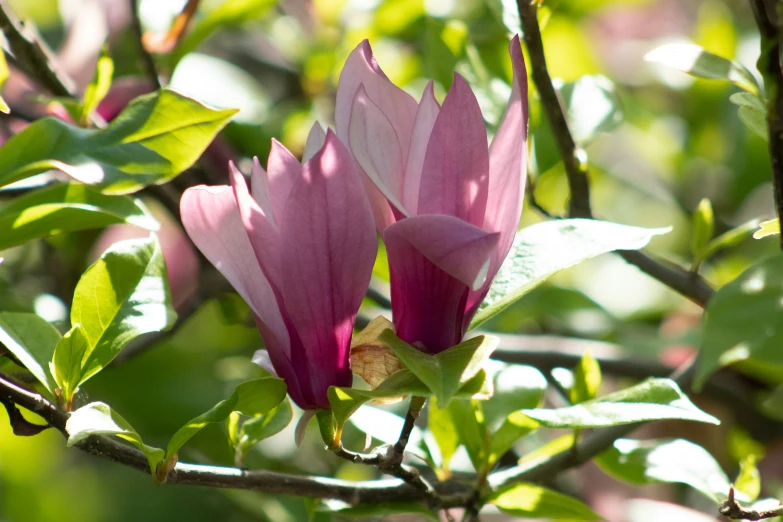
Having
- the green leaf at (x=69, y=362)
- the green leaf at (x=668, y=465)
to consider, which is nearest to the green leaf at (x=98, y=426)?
the green leaf at (x=69, y=362)

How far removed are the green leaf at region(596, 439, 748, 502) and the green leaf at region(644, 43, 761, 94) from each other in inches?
11.0

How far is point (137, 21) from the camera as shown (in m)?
0.82

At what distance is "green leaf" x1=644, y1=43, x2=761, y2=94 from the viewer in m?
0.49

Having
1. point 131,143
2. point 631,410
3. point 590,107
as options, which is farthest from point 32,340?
point 590,107

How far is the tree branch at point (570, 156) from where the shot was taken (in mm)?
590

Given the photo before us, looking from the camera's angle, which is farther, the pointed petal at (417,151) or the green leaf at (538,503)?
the green leaf at (538,503)

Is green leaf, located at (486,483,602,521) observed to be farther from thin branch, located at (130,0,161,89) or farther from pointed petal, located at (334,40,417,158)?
thin branch, located at (130,0,161,89)

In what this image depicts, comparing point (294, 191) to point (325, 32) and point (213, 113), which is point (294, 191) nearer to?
point (213, 113)

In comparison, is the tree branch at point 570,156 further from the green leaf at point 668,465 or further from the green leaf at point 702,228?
the green leaf at point 668,465

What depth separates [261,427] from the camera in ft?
1.96

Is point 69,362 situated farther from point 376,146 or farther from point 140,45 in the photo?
point 140,45

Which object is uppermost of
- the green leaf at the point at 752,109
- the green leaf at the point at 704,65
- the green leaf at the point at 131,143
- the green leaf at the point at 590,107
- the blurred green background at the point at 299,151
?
the green leaf at the point at 704,65

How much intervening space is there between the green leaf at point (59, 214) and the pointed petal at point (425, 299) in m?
0.20

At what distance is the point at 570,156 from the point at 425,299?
0.24 meters
